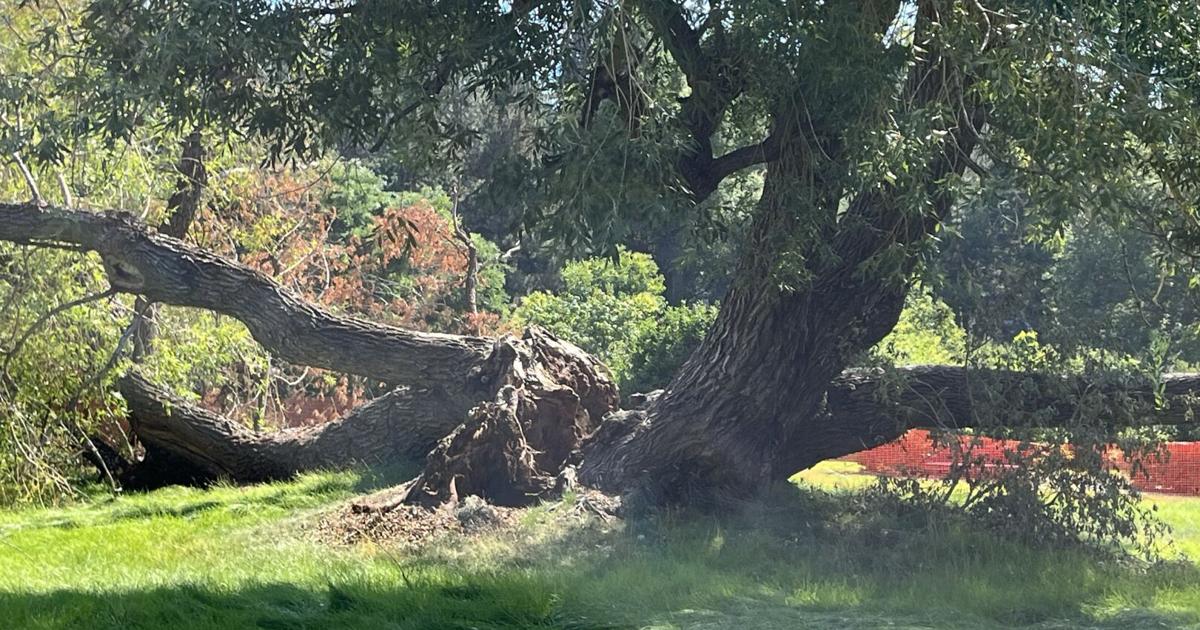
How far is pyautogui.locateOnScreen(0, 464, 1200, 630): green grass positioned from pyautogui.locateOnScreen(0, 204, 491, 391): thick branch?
63.5 inches

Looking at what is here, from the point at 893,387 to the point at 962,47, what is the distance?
344 centimetres

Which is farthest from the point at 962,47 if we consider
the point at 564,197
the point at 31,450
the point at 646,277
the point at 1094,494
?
the point at 646,277

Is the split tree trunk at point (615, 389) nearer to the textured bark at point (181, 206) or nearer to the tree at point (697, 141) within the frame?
the tree at point (697, 141)

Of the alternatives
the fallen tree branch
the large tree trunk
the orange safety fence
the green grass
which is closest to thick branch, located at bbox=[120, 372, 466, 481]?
the fallen tree branch

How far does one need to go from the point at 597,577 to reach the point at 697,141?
11.6ft

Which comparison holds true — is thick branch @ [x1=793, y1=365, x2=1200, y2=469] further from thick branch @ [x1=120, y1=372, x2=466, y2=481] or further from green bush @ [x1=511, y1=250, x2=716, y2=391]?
green bush @ [x1=511, y1=250, x2=716, y2=391]

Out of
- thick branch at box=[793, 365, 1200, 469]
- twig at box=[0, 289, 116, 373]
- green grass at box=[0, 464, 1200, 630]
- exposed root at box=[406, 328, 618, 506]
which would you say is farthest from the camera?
twig at box=[0, 289, 116, 373]

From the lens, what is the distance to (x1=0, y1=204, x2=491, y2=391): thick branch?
1240 cm

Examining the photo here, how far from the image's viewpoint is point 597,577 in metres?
9.09

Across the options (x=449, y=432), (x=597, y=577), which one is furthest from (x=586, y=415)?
(x=597, y=577)

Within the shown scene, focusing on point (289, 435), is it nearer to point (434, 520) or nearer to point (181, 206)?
point (181, 206)

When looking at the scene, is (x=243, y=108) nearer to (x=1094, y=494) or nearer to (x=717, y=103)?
(x=717, y=103)

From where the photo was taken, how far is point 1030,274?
11391mm

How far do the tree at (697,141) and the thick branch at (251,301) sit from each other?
0.08 feet
